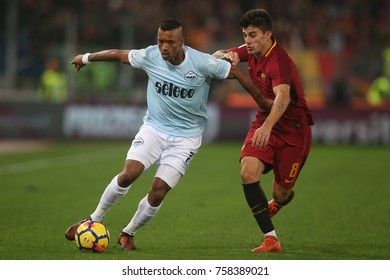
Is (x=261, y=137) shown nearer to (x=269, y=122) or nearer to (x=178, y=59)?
(x=269, y=122)

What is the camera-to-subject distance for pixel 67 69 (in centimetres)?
2739

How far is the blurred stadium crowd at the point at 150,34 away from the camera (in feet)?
88.9

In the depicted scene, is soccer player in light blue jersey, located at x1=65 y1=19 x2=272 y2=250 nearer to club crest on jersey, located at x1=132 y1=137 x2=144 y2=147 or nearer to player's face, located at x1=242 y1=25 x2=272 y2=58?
club crest on jersey, located at x1=132 y1=137 x2=144 y2=147

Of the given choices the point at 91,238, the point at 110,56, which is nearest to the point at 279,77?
the point at 110,56

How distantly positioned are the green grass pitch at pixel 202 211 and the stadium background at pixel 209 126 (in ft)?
0.13

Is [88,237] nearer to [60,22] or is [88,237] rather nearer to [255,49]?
[255,49]

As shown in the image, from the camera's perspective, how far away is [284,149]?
9094 millimetres

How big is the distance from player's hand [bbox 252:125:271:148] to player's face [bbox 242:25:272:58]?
972 mm

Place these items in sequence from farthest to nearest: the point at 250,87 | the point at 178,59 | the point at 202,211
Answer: the point at 202,211 < the point at 178,59 < the point at 250,87

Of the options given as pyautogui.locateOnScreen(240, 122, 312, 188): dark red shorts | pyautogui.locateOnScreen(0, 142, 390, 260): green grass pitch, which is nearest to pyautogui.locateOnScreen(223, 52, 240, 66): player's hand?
pyautogui.locateOnScreen(240, 122, 312, 188): dark red shorts

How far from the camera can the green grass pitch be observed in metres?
8.59

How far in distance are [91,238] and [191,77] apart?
1946 mm
